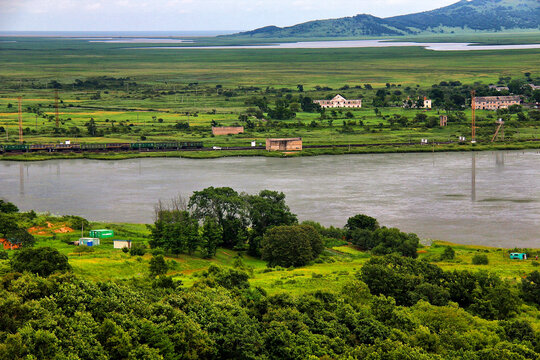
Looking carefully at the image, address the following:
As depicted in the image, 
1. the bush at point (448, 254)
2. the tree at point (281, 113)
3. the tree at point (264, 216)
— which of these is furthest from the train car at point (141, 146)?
the bush at point (448, 254)

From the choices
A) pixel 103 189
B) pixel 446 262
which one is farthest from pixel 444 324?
pixel 103 189

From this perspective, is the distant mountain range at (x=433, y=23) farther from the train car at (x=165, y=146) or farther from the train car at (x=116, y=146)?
the train car at (x=116, y=146)

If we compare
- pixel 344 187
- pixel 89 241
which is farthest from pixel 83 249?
pixel 344 187

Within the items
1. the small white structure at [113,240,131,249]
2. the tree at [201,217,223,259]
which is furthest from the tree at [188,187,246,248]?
the small white structure at [113,240,131,249]

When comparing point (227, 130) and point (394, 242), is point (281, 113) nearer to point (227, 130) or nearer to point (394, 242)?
point (227, 130)

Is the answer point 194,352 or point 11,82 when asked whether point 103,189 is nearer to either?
point 194,352

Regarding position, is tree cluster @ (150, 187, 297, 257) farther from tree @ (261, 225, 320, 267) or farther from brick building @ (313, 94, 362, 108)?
brick building @ (313, 94, 362, 108)

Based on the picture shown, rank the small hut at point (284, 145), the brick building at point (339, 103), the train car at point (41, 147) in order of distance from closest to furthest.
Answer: the train car at point (41, 147), the small hut at point (284, 145), the brick building at point (339, 103)
